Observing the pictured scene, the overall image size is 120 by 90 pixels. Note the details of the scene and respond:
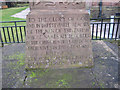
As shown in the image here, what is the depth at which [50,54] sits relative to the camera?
8.70 ft

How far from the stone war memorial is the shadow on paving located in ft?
0.56

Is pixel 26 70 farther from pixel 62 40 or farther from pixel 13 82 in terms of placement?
pixel 62 40

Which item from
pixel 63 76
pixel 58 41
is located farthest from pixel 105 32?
pixel 63 76

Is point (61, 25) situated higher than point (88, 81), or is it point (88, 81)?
point (61, 25)

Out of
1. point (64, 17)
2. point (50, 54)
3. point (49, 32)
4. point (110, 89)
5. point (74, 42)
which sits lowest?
point (110, 89)

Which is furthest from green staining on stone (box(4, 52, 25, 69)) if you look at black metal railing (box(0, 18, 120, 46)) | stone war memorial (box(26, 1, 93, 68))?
black metal railing (box(0, 18, 120, 46))

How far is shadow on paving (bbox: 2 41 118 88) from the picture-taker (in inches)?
85.9

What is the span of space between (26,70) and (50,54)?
584mm

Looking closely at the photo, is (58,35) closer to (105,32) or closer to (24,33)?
(105,32)

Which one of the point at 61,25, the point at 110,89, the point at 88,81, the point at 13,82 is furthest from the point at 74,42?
the point at 13,82

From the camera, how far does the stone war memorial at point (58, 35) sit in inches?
→ 99.4

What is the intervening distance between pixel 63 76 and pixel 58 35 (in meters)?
0.81

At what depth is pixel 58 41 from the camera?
2623mm

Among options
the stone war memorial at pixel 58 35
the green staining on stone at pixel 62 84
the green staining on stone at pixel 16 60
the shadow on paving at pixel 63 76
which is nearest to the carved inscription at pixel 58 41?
the stone war memorial at pixel 58 35
